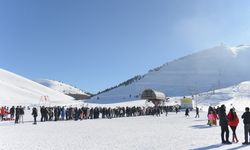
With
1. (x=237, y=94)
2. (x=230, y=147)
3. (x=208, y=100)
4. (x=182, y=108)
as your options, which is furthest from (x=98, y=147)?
(x=237, y=94)

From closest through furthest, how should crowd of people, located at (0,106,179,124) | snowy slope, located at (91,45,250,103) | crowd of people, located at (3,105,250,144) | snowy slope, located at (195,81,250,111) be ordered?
crowd of people, located at (3,105,250,144)
crowd of people, located at (0,106,179,124)
snowy slope, located at (195,81,250,111)
snowy slope, located at (91,45,250,103)

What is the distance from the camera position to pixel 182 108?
76562mm

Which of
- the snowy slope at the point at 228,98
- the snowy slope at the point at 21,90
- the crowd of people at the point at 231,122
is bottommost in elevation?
the crowd of people at the point at 231,122

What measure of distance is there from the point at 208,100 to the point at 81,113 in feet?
236

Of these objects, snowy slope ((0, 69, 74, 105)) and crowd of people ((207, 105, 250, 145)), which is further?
snowy slope ((0, 69, 74, 105))

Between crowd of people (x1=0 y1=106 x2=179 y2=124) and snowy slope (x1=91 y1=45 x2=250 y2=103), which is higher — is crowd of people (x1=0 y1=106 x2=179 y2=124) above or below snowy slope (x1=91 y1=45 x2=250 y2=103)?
below

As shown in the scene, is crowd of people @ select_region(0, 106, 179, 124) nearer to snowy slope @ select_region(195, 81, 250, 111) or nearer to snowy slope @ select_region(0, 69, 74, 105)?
snowy slope @ select_region(195, 81, 250, 111)

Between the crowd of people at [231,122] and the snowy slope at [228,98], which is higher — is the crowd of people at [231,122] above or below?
below

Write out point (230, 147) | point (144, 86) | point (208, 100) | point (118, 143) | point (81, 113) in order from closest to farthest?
point (230, 147) < point (118, 143) < point (81, 113) < point (208, 100) < point (144, 86)

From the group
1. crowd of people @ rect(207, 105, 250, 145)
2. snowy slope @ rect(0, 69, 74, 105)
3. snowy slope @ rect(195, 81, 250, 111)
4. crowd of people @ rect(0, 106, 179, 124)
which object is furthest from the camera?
snowy slope @ rect(0, 69, 74, 105)

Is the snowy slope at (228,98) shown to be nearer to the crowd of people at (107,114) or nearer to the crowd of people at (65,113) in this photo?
the crowd of people at (107,114)

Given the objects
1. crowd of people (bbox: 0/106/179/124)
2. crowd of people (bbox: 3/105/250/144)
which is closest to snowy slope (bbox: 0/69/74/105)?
crowd of people (bbox: 3/105/250/144)

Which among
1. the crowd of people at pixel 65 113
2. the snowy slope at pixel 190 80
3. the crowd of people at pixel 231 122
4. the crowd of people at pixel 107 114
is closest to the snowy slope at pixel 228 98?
the snowy slope at pixel 190 80

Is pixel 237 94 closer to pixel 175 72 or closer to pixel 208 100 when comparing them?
pixel 208 100
